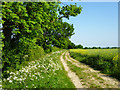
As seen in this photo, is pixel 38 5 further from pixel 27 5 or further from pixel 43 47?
pixel 43 47

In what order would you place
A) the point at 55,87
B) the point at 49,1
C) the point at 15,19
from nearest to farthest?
the point at 55,87 → the point at 15,19 → the point at 49,1

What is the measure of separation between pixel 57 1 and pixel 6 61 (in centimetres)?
587

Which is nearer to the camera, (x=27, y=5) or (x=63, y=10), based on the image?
(x=27, y=5)

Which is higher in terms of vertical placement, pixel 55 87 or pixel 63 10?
pixel 63 10

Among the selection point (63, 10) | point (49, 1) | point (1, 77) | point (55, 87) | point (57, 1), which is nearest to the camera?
point (55, 87)

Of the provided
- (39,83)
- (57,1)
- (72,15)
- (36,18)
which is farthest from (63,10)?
(39,83)

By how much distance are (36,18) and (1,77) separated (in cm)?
458

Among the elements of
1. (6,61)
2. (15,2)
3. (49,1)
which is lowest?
(6,61)

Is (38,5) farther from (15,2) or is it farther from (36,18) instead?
(15,2)

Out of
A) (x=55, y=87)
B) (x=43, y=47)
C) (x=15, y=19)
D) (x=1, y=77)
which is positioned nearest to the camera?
(x=55, y=87)

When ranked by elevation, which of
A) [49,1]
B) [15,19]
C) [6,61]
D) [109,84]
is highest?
[49,1]

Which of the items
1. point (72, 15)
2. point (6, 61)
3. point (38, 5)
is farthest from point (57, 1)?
point (6, 61)

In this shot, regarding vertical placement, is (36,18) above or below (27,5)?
below

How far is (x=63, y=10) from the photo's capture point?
47.4ft
